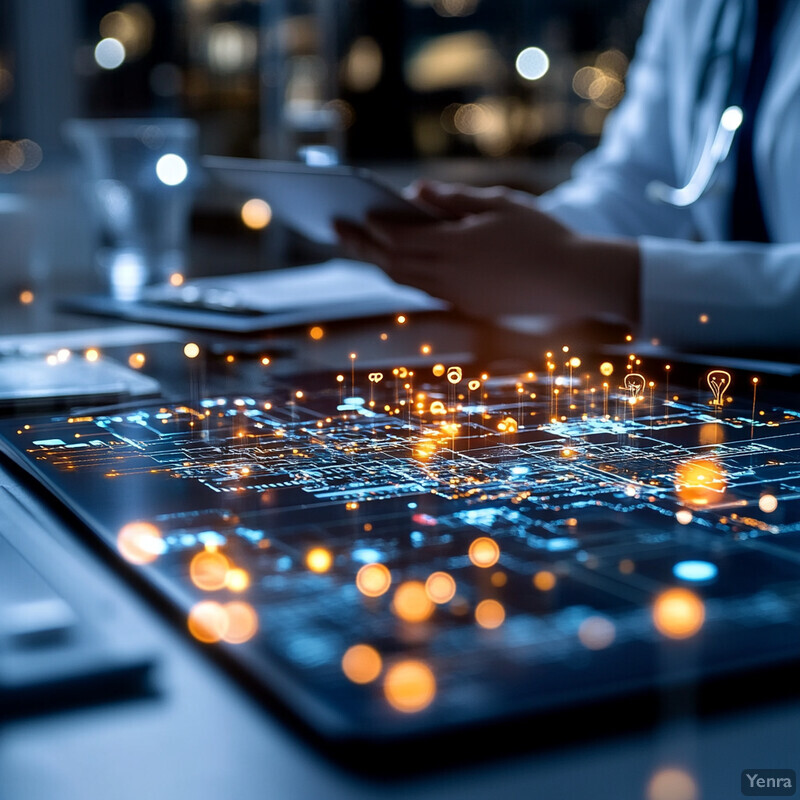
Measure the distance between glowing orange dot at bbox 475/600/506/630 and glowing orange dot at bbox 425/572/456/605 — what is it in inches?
0.5

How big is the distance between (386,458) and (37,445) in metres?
0.19

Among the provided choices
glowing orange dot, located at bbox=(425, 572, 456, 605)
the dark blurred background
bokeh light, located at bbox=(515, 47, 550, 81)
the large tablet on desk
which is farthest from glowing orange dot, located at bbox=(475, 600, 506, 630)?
bokeh light, located at bbox=(515, 47, 550, 81)

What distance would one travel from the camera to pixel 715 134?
1.17 m

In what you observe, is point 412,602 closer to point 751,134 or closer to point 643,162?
point 751,134

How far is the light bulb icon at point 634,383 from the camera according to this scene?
27.0 inches

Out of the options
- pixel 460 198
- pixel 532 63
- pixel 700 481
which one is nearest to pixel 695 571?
pixel 700 481

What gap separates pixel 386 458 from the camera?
503mm

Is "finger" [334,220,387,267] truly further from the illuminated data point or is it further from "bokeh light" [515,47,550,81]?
"bokeh light" [515,47,550,81]

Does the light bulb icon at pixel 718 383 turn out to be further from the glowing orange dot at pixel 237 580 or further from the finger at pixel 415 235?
the glowing orange dot at pixel 237 580

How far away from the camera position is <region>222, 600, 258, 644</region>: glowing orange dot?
0.97 feet

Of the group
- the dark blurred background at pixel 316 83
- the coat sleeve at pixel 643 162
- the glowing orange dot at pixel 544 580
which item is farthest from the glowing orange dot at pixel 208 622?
the dark blurred background at pixel 316 83

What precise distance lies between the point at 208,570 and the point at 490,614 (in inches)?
4.0

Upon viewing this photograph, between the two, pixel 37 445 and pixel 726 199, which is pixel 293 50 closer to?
pixel 726 199

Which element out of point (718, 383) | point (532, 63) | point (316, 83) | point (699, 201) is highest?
point (532, 63)
